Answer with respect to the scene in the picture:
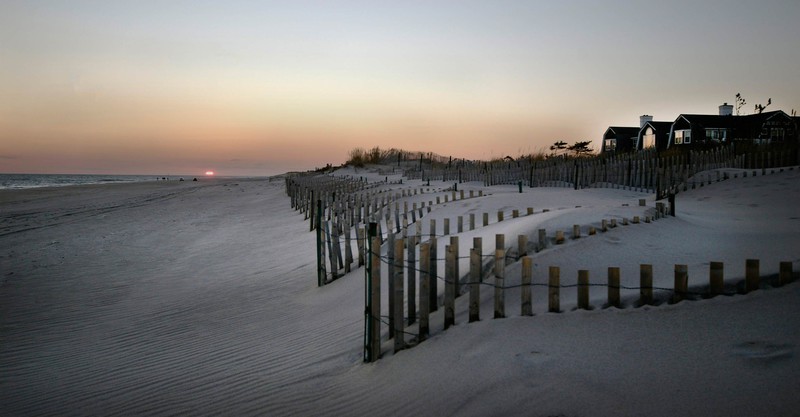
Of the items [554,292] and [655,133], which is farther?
[655,133]

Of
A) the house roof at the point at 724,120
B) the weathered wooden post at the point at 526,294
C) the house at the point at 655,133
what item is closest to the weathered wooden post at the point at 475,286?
the weathered wooden post at the point at 526,294

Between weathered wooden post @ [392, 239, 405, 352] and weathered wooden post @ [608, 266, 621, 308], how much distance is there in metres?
1.98

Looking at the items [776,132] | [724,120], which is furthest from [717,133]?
[776,132]

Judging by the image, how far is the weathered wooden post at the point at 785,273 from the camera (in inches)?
173

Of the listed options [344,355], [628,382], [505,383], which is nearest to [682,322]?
[628,382]

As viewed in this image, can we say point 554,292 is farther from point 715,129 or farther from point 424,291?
point 715,129

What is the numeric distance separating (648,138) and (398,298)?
50263 mm

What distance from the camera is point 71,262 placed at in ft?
37.9

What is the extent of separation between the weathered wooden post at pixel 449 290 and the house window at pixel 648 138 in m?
48.1

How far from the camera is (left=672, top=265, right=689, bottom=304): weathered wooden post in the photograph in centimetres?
441

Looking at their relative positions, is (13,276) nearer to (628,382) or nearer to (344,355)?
(344,355)

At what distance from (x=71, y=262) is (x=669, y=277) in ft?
41.1

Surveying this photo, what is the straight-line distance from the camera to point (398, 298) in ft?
15.7

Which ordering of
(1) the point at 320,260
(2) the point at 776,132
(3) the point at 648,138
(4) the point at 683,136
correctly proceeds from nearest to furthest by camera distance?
1. (1) the point at 320,260
2. (2) the point at 776,132
3. (4) the point at 683,136
4. (3) the point at 648,138
